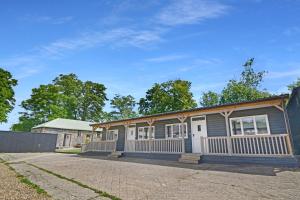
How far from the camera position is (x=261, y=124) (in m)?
10.3

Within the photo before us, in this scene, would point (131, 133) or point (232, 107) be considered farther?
point (131, 133)

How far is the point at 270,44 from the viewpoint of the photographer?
14.9 metres

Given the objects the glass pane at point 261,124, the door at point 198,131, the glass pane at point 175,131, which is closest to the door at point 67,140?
the glass pane at point 175,131

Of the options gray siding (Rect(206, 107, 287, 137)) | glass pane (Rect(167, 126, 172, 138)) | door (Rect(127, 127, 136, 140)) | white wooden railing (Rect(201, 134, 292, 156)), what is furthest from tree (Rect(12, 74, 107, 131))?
white wooden railing (Rect(201, 134, 292, 156))

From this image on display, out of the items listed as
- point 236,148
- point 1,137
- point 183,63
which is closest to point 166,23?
point 183,63

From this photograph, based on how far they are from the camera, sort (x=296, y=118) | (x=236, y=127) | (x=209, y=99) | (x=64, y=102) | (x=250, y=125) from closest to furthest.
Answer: (x=250, y=125)
(x=236, y=127)
(x=296, y=118)
(x=209, y=99)
(x=64, y=102)

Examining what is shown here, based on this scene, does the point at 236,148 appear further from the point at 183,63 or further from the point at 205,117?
the point at 183,63

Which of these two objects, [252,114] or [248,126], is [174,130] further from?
[252,114]

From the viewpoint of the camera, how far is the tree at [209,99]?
38562mm

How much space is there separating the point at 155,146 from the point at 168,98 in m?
23.2

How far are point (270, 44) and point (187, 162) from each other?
483 inches

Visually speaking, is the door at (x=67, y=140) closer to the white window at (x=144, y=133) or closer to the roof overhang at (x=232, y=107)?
the white window at (x=144, y=133)

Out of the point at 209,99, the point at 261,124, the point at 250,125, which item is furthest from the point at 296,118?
the point at 209,99

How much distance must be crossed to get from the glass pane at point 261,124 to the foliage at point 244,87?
2612 centimetres
